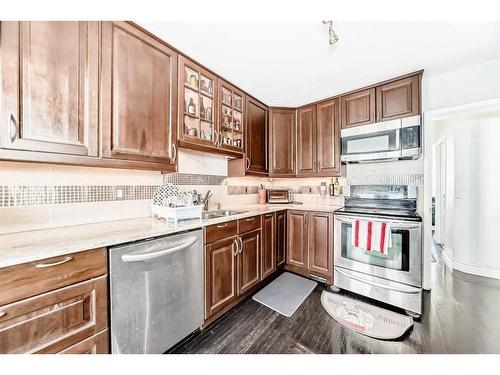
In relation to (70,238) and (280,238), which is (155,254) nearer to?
(70,238)

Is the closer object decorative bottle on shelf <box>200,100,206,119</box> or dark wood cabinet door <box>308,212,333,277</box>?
decorative bottle on shelf <box>200,100,206,119</box>

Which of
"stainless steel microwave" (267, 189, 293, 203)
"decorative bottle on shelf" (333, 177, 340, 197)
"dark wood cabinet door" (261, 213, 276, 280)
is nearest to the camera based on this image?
"dark wood cabinet door" (261, 213, 276, 280)

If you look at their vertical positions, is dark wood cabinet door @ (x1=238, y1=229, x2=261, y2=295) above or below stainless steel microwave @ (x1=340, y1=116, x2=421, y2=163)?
below

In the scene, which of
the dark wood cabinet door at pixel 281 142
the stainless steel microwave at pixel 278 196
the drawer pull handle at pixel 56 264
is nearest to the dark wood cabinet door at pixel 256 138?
the dark wood cabinet door at pixel 281 142

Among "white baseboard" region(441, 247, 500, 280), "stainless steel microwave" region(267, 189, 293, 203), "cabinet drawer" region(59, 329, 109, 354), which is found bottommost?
"white baseboard" region(441, 247, 500, 280)

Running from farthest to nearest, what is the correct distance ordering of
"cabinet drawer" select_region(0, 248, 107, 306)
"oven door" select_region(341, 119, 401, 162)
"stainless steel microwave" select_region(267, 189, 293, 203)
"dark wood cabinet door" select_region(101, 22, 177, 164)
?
"stainless steel microwave" select_region(267, 189, 293, 203) < "oven door" select_region(341, 119, 401, 162) < "dark wood cabinet door" select_region(101, 22, 177, 164) < "cabinet drawer" select_region(0, 248, 107, 306)

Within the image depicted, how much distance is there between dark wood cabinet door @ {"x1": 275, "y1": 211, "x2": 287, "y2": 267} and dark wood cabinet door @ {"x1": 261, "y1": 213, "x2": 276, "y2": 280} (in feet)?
0.24

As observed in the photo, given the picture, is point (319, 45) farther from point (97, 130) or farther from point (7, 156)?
point (7, 156)

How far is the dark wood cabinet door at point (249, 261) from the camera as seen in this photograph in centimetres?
198

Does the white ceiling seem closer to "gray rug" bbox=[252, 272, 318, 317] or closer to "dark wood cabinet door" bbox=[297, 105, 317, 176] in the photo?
"dark wood cabinet door" bbox=[297, 105, 317, 176]

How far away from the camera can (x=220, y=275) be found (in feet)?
5.74

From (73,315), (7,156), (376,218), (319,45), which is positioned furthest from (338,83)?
(73,315)

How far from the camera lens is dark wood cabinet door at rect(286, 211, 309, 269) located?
2551mm

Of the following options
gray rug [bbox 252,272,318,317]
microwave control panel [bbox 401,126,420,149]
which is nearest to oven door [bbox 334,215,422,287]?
gray rug [bbox 252,272,318,317]
